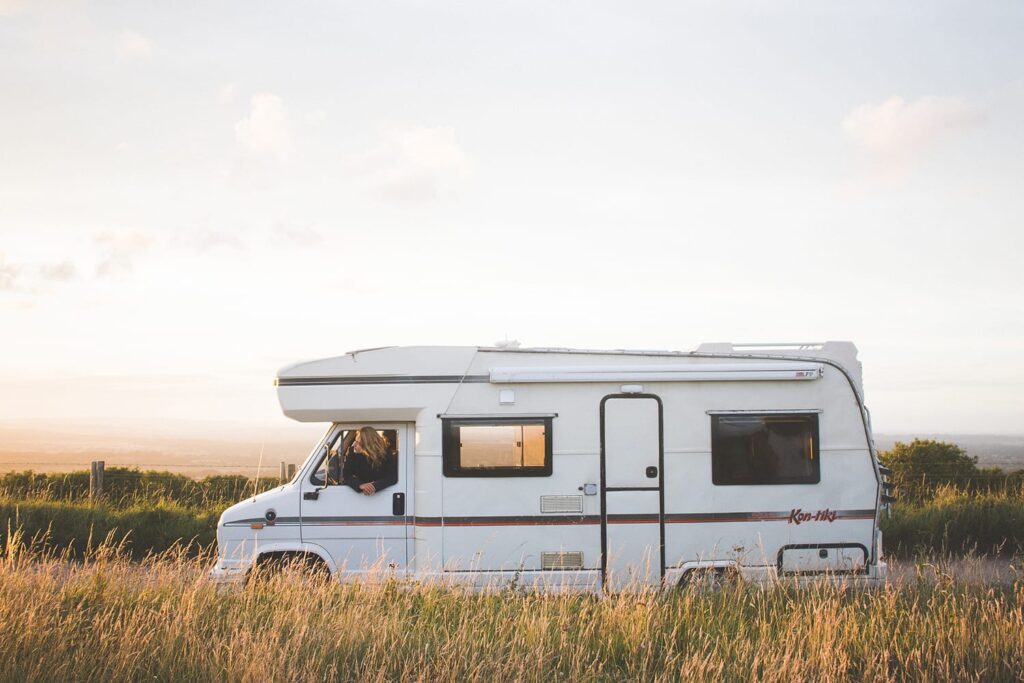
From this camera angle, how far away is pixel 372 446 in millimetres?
9727

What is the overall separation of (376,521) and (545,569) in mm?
1816

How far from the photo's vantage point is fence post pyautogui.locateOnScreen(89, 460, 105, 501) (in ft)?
53.9

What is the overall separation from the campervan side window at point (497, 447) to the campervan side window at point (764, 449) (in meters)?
1.80

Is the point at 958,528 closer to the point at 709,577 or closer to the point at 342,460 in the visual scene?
the point at 709,577

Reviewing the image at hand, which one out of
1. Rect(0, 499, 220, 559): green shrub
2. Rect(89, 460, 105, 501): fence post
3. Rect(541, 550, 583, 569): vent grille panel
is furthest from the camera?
Rect(89, 460, 105, 501): fence post

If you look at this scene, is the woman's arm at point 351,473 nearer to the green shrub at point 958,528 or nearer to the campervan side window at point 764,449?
the campervan side window at point 764,449

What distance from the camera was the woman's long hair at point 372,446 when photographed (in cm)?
973

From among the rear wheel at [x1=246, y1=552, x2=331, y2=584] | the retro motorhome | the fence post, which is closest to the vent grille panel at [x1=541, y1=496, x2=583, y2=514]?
the retro motorhome

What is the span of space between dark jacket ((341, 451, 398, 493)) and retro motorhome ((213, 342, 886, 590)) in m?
0.07

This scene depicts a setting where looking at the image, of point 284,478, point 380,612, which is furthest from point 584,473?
point 284,478

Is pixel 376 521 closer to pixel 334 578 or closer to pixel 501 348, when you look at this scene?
pixel 334 578

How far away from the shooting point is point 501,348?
973cm

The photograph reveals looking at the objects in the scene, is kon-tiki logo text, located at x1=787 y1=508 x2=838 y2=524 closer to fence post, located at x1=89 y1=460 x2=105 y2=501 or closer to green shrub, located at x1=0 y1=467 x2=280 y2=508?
green shrub, located at x1=0 y1=467 x2=280 y2=508

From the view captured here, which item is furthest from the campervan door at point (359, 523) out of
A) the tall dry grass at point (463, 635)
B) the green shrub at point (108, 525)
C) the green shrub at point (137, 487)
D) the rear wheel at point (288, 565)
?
the green shrub at point (137, 487)
